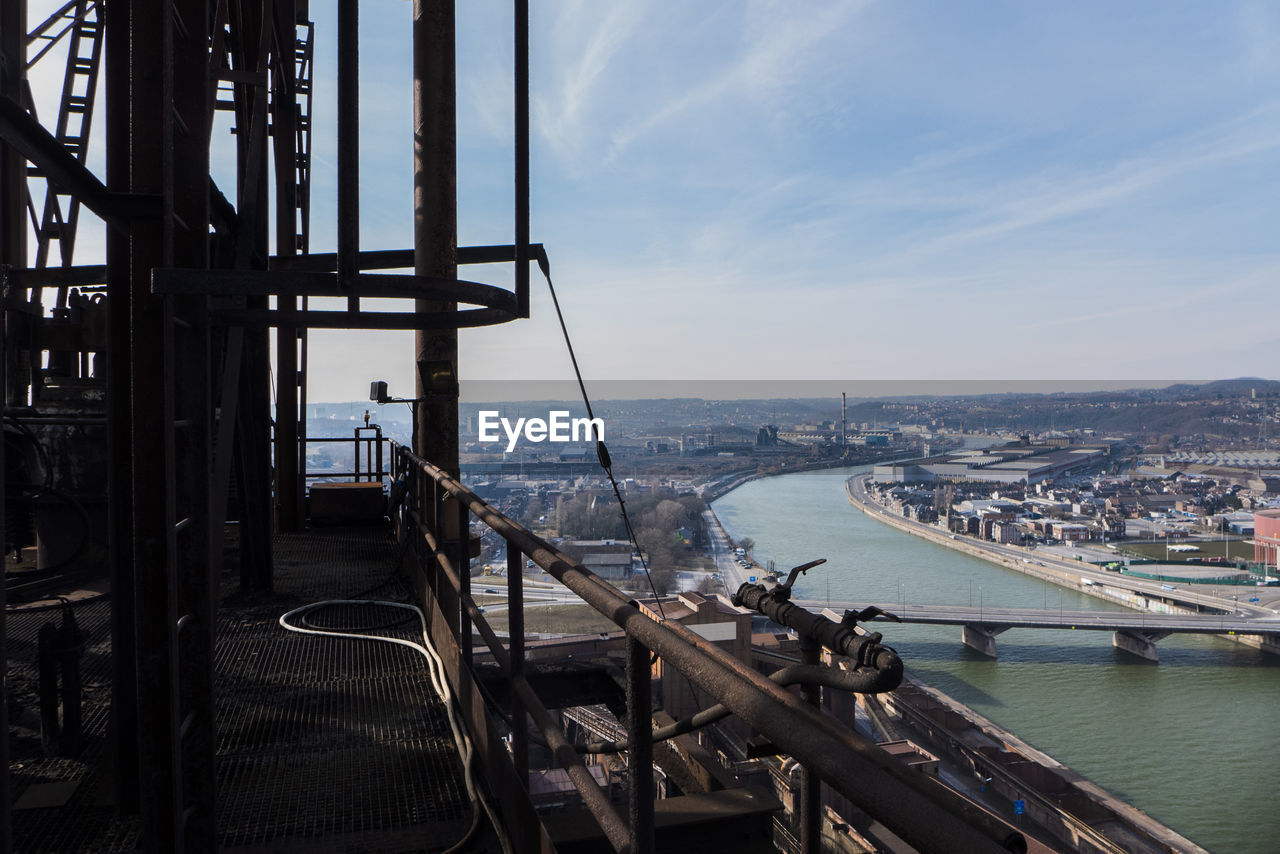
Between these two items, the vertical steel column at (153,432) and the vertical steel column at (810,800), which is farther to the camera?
the vertical steel column at (153,432)

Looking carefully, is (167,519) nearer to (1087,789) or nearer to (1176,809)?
(1087,789)

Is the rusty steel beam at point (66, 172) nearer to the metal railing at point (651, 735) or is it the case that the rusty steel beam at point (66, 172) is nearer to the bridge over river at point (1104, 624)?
the metal railing at point (651, 735)

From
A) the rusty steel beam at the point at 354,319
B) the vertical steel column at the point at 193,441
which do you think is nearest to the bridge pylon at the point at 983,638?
the rusty steel beam at the point at 354,319

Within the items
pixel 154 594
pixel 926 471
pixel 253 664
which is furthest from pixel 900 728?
pixel 926 471

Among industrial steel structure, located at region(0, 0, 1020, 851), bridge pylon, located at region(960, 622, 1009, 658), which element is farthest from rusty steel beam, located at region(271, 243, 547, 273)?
bridge pylon, located at region(960, 622, 1009, 658)

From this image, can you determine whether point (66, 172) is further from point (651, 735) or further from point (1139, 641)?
point (1139, 641)

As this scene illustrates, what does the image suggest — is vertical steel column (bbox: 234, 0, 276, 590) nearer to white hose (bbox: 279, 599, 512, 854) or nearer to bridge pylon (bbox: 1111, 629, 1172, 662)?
white hose (bbox: 279, 599, 512, 854)
